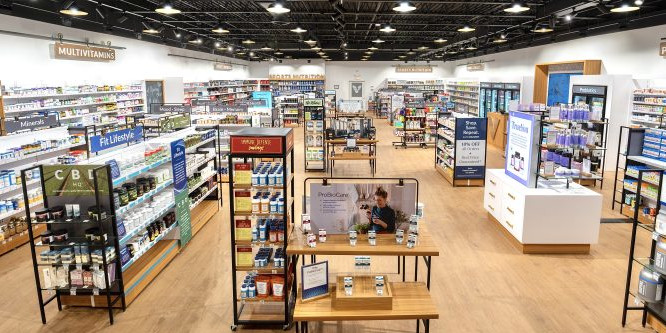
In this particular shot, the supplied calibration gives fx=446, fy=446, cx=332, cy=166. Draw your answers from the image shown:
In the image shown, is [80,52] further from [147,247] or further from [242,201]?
[242,201]

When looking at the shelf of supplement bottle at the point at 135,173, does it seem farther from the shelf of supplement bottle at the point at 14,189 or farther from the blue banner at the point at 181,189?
the shelf of supplement bottle at the point at 14,189

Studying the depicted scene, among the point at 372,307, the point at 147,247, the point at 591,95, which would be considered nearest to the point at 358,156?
the point at 591,95

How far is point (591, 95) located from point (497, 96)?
7.59 meters

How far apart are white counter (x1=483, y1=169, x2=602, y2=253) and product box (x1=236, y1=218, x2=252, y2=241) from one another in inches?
174

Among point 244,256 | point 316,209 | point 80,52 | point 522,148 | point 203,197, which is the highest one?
point 80,52

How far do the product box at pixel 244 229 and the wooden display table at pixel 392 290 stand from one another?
0.49 meters

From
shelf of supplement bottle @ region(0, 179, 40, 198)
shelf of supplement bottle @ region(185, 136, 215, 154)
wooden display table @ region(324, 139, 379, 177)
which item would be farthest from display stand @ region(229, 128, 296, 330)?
wooden display table @ region(324, 139, 379, 177)

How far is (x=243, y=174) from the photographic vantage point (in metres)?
4.80

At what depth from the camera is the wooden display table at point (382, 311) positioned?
4023mm

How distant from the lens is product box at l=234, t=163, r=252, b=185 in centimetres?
479

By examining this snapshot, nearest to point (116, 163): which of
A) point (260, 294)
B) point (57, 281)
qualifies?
point (57, 281)

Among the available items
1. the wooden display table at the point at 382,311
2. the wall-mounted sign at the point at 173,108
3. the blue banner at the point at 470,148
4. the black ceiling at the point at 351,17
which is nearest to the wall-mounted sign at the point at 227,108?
the wall-mounted sign at the point at 173,108

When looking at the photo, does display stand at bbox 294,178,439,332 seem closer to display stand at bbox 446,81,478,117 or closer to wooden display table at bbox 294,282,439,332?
wooden display table at bbox 294,282,439,332

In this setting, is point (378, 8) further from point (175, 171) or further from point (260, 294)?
point (260, 294)
